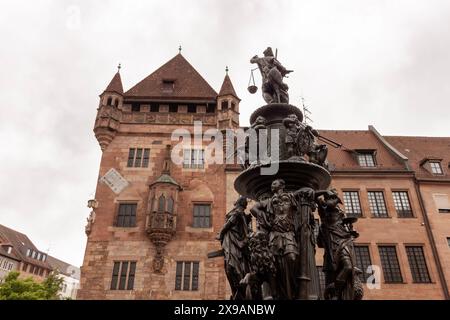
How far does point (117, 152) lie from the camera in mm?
25266

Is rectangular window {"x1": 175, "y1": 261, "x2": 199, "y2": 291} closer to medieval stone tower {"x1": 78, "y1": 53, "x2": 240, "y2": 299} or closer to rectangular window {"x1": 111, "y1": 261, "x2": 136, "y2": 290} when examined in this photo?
medieval stone tower {"x1": 78, "y1": 53, "x2": 240, "y2": 299}

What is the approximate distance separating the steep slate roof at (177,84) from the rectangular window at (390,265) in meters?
16.2

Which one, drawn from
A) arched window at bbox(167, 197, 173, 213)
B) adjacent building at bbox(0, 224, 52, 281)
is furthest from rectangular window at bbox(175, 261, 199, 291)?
adjacent building at bbox(0, 224, 52, 281)

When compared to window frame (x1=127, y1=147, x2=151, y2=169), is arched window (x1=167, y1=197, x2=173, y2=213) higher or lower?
lower

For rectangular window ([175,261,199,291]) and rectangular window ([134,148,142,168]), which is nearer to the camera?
rectangular window ([175,261,199,291])

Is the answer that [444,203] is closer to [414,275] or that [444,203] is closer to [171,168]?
[414,275]

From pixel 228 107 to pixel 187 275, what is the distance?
12139mm

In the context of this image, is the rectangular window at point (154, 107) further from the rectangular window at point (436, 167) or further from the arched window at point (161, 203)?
the rectangular window at point (436, 167)

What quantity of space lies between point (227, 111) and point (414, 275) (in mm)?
16019

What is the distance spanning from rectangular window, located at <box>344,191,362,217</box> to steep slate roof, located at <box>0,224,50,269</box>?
A: 5434 centimetres

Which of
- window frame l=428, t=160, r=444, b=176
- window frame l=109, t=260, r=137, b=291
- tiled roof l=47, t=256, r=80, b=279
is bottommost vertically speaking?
window frame l=109, t=260, r=137, b=291

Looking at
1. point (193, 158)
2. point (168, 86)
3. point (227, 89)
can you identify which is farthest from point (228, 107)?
point (168, 86)

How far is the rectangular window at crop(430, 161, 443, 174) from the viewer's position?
2443cm

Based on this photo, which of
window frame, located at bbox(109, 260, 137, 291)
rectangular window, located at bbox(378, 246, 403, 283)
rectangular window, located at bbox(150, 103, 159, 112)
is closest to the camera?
rectangular window, located at bbox(378, 246, 403, 283)
